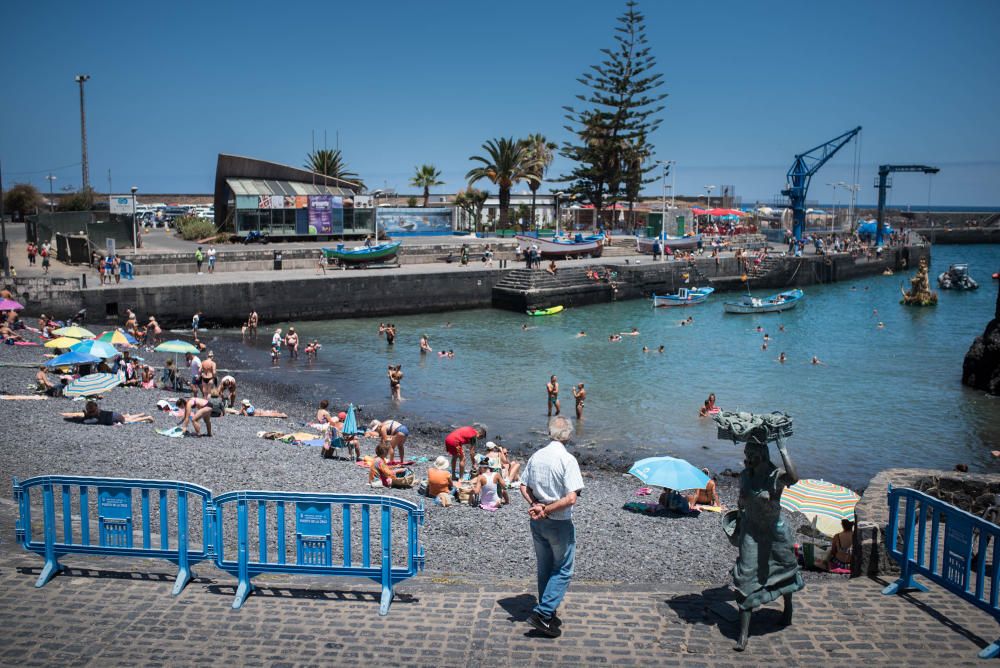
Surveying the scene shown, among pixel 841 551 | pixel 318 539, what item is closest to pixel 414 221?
pixel 841 551

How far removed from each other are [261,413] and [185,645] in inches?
471

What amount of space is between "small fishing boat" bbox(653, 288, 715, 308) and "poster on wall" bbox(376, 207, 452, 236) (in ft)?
53.6

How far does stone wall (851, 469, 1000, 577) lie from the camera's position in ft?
21.7

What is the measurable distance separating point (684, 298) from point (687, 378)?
59.7ft

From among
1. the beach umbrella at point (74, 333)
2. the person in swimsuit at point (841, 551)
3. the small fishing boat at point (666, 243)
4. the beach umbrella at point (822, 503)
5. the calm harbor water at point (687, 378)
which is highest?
the small fishing boat at point (666, 243)

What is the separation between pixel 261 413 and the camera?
55.3 feet

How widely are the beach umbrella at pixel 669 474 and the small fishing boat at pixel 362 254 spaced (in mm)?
28247

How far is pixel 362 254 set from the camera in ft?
125

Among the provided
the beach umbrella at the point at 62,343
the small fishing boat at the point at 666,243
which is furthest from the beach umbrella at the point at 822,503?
the small fishing boat at the point at 666,243

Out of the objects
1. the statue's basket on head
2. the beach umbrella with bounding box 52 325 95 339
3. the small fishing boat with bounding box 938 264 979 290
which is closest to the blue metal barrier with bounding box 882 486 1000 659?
the statue's basket on head

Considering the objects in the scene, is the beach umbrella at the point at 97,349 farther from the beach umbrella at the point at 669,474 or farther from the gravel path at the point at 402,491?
the beach umbrella at the point at 669,474

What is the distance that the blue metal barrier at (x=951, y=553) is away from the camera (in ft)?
17.8

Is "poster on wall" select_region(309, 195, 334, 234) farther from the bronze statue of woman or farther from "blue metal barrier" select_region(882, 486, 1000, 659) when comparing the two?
the bronze statue of woman

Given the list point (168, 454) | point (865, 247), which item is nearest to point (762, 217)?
point (865, 247)
